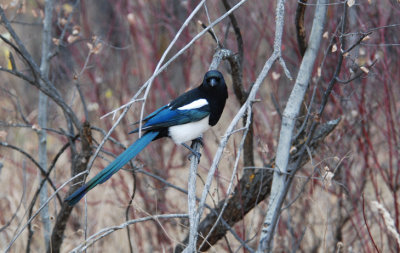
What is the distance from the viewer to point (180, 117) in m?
3.25

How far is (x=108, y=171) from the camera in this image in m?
2.41

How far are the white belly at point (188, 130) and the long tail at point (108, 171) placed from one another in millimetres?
361

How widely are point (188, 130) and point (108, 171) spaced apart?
2.99ft

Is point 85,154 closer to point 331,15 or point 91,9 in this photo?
point 331,15

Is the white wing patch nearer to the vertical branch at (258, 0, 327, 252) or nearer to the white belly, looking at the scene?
the white belly

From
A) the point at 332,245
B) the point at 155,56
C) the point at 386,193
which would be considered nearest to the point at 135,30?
the point at 155,56

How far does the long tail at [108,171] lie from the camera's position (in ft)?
7.37

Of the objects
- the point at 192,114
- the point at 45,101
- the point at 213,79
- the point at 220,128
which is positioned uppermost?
the point at 45,101

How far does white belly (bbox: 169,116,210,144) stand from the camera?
323 centimetres

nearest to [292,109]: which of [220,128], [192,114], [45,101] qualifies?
[192,114]

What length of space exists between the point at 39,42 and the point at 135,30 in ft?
9.53

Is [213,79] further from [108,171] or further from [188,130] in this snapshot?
[108,171]

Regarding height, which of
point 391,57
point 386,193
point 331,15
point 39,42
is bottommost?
point 386,193

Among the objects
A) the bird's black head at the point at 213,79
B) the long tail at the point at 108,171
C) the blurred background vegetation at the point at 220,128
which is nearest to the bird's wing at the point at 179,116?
the bird's black head at the point at 213,79
